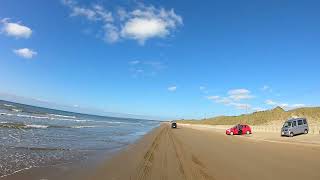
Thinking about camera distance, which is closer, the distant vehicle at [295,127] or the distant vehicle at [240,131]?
the distant vehicle at [295,127]

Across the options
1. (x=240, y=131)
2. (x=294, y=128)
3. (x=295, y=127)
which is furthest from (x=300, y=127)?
(x=240, y=131)

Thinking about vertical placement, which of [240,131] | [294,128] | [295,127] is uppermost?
[295,127]

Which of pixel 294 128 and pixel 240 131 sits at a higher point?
pixel 294 128

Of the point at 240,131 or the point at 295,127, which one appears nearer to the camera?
the point at 295,127

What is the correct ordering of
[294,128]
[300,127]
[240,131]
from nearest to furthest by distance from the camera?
1. [294,128]
2. [300,127]
3. [240,131]

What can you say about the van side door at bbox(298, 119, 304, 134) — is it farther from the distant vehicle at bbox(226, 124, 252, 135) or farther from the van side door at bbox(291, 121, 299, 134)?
the distant vehicle at bbox(226, 124, 252, 135)

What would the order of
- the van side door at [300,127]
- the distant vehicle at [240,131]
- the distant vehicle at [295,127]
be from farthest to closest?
the distant vehicle at [240,131]
the van side door at [300,127]
the distant vehicle at [295,127]

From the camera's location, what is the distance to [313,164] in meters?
13.4

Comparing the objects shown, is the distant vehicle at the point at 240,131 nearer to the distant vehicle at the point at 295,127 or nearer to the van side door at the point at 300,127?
the distant vehicle at the point at 295,127

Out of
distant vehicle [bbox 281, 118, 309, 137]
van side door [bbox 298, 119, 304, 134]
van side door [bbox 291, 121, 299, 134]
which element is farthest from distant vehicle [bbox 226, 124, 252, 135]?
van side door [bbox 291, 121, 299, 134]

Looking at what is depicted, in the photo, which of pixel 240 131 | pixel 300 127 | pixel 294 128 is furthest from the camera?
pixel 240 131

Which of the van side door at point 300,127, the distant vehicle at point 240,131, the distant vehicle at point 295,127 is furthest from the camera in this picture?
Answer: the distant vehicle at point 240,131

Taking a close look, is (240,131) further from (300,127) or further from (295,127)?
(295,127)

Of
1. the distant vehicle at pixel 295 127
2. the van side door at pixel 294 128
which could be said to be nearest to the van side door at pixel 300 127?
the distant vehicle at pixel 295 127
